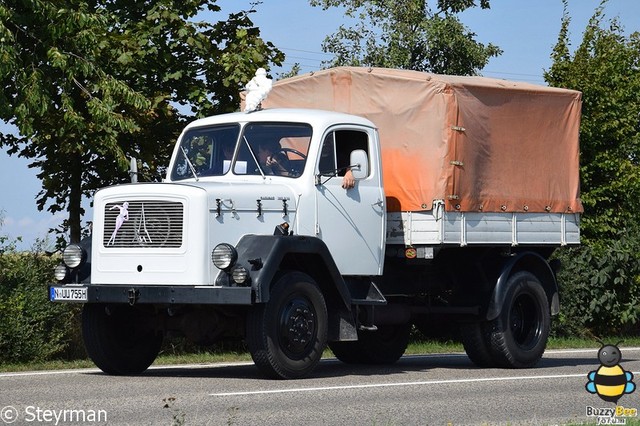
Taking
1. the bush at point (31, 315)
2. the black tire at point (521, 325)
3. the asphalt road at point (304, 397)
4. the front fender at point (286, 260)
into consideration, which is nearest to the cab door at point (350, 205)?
the front fender at point (286, 260)

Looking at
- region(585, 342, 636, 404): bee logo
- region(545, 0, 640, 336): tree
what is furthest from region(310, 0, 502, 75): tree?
region(585, 342, 636, 404): bee logo

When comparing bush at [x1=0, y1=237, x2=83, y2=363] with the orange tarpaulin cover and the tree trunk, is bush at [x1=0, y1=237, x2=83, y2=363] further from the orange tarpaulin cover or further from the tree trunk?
the orange tarpaulin cover

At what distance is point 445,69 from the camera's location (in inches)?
1542

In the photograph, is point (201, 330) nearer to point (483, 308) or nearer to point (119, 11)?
point (483, 308)

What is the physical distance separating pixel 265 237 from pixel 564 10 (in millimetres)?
19033

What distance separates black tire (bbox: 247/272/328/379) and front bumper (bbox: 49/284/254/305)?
48cm

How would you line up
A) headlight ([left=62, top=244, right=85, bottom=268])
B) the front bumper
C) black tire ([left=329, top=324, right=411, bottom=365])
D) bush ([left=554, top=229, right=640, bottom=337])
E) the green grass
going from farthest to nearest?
1. bush ([left=554, top=229, right=640, bottom=337])
2. black tire ([left=329, top=324, right=411, bottom=365])
3. the green grass
4. headlight ([left=62, top=244, right=85, bottom=268])
5. the front bumper

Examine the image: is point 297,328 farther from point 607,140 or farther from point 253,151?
point 607,140

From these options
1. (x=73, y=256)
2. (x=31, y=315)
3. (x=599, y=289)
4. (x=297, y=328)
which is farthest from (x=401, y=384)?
(x=599, y=289)

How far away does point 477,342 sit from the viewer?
1677 cm

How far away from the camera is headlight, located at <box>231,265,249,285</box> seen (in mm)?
13164

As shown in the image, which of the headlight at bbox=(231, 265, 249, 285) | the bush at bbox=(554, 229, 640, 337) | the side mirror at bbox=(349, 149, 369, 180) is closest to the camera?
the headlight at bbox=(231, 265, 249, 285)

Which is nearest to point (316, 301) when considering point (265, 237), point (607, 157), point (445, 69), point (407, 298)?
point (265, 237)

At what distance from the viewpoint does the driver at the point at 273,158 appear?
1487cm
